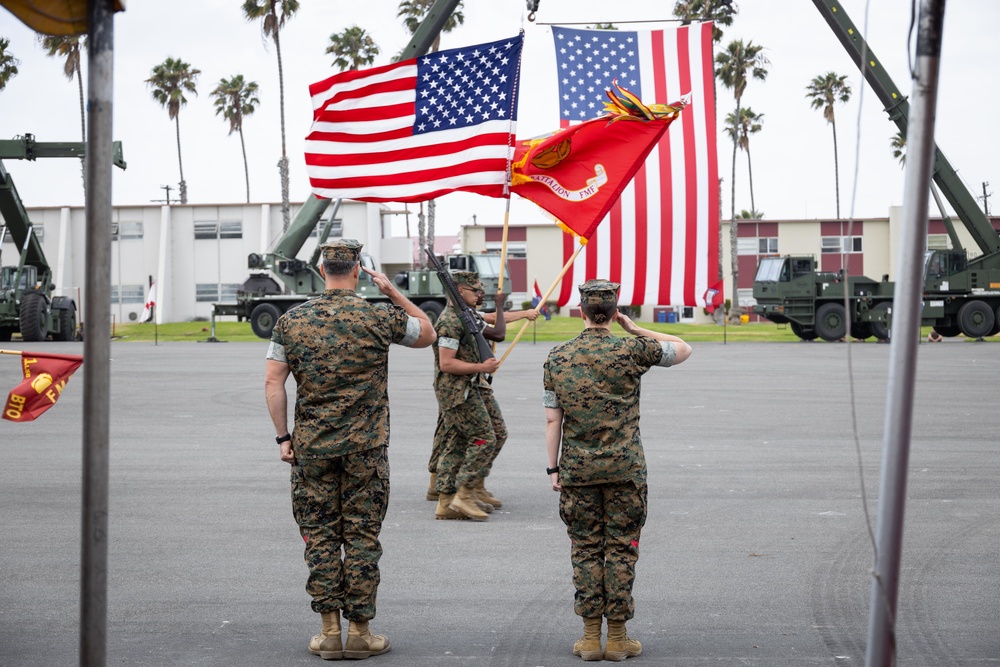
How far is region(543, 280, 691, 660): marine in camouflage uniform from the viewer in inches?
197

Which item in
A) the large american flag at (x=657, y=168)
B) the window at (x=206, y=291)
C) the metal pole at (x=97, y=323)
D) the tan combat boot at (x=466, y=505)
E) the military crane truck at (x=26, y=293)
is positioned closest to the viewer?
the metal pole at (x=97, y=323)

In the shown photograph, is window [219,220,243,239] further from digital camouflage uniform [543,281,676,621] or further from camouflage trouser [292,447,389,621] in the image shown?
digital camouflage uniform [543,281,676,621]

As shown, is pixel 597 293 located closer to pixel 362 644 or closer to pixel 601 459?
pixel 601 459

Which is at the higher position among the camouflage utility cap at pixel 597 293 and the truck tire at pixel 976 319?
the camouflage utility cap at pixel 597 293

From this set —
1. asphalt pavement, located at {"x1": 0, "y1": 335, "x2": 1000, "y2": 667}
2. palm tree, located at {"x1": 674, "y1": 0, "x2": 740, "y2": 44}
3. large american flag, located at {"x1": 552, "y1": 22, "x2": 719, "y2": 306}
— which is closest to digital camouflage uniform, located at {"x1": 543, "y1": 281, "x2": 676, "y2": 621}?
asphalt pavement, located at {"x1": 0, "y1": 335, "x2": 1000, "y2": 667}

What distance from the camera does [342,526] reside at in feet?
17.0

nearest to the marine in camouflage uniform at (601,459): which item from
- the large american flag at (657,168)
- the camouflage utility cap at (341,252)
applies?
the camouflage utility cap at (341,252)

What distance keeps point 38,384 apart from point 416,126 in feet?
16.2

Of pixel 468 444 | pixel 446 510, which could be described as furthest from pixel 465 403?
pixel 446 510

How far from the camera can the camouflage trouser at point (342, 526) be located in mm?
5062

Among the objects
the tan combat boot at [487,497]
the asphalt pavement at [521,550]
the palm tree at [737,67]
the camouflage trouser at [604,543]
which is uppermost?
the palm tree at [737,67]

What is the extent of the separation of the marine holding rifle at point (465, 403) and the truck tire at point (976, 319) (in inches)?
1159

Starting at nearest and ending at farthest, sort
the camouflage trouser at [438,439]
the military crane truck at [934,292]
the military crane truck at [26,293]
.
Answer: the camouflage trouser at [438,439], the military crane truck at [934,292], the military crane truck at [26,293]

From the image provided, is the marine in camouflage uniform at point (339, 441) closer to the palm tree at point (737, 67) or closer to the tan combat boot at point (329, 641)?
the tan combat boot at point (329, 641)
